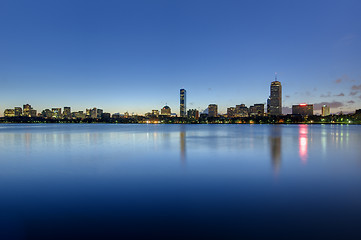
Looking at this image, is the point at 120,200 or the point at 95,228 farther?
the point at 120,200

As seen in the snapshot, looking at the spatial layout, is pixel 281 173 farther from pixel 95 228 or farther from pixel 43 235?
pixel 43 235

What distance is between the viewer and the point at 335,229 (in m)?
6.27

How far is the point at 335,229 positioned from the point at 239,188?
4418 mm

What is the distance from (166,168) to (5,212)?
9.12 m

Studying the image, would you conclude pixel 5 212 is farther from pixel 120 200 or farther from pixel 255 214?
pixel 255 214

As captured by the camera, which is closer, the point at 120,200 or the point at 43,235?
the point at 43,235

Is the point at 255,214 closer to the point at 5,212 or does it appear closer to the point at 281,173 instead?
the point at 281,173

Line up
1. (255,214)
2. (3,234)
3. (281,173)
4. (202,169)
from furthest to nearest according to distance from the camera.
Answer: (202,169), (281,173), (255,214), (3,234)

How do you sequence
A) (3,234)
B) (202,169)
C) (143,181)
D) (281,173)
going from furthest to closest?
1. (202,169)
2. (281,173)
3. (143,181)
4. (3,234)

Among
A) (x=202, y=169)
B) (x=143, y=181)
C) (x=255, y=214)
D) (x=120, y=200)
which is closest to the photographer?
(x=255, y=214)

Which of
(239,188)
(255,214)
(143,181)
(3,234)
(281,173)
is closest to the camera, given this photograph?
(3,234)

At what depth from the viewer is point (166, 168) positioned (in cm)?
1505

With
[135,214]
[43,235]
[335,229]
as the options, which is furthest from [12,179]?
[335,229]

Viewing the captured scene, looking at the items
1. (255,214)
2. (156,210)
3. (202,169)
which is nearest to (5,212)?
(156,210)
